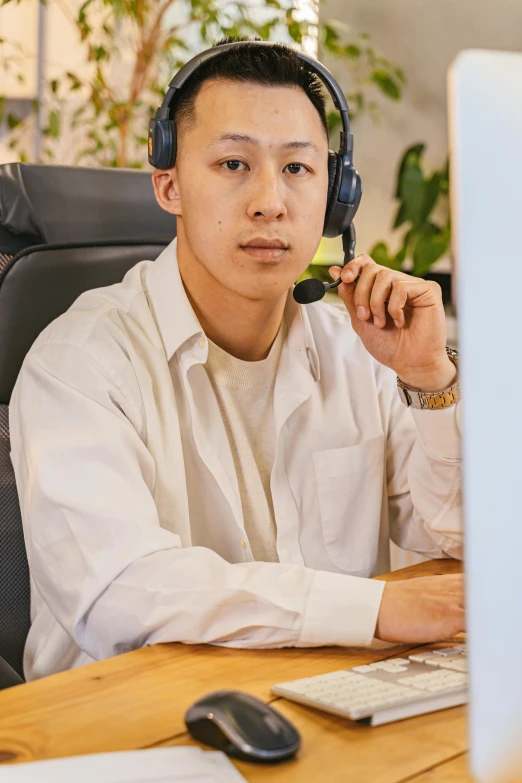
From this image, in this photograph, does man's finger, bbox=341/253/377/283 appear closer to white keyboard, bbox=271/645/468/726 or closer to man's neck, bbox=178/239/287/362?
man's neck, bbox=178/239/287/362

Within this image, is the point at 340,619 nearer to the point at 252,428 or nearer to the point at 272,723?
the point at 272,723

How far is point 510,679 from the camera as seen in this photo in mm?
417

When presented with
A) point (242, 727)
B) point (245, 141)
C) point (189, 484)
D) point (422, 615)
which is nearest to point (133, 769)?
point (242, 727)

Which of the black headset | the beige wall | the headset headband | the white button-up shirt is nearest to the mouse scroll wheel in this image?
the white button-up shirt

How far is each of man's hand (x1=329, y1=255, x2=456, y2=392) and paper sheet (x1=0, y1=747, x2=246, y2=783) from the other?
745mm

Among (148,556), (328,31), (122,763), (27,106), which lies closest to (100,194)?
(148,556)

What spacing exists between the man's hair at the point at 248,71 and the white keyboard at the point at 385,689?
842 millimetres

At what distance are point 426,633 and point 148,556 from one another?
0.30 metres

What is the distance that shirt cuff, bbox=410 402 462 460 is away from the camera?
1293mm

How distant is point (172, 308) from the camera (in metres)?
1.31

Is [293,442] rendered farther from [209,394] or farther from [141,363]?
[141,363]

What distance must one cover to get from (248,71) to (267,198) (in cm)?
20

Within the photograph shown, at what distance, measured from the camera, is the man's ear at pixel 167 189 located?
139 centimetres

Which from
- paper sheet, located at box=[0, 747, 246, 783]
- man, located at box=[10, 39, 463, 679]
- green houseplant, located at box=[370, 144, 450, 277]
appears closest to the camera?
paper sheet, located at box=[0, 747, 246, 783]
